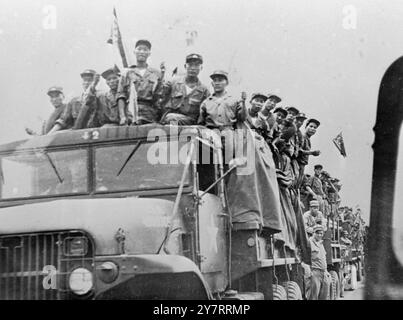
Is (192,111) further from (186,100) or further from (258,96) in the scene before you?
(258,96)

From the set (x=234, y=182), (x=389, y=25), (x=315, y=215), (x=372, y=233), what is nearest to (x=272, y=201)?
(x=234, y=182)

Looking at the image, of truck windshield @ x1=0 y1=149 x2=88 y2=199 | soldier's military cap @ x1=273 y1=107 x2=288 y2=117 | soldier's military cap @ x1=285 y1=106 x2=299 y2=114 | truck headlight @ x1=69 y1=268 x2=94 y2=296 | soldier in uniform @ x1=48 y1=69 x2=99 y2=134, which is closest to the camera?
truck headlight @ x1=69 y1=268 x2=94 y2=296

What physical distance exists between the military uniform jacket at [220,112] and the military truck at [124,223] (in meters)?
0.39

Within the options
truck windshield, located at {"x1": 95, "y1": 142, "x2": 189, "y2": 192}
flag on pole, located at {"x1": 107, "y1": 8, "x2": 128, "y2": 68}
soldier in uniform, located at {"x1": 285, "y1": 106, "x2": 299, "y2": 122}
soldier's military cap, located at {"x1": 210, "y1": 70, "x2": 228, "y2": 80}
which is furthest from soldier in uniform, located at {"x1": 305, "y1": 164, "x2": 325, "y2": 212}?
truck windshield, located at {"x1": 95, "y1": 142, "x2": 189, "y2": 192}

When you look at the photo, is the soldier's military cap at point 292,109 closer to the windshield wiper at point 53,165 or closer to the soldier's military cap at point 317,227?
the soldier's military cap at point 317,227

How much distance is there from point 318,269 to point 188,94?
410 centimetres

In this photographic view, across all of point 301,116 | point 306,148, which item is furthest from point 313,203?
point 301,116

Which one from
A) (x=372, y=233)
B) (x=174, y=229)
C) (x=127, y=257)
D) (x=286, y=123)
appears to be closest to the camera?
(x=127, y=257)

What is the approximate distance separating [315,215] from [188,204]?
4798 millimetres

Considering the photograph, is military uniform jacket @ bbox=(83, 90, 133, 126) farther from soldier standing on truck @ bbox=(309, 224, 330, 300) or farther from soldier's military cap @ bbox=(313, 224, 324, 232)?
soldier's military cap @ bbox=(313, 224, 324, 232)

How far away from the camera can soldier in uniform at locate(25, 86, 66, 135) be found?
648 cm

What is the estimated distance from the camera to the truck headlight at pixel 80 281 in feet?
13.0
